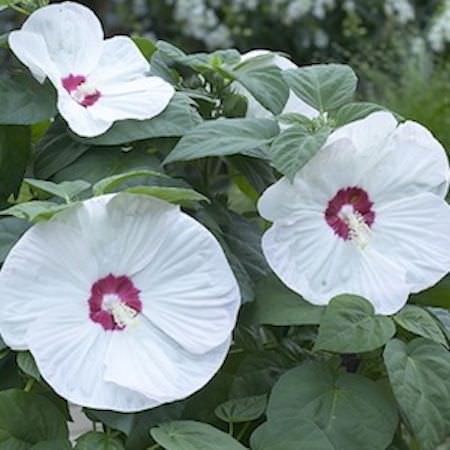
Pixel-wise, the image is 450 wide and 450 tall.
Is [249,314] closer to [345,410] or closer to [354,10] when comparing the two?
[345,410]

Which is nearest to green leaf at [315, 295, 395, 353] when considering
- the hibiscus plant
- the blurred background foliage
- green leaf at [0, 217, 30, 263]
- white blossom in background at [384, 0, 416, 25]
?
the hibiscus plant

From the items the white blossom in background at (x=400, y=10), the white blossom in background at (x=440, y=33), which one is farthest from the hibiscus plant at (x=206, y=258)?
the white blossom in background at (x=400, y=10)

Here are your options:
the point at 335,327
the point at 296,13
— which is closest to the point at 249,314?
the point at 335,327

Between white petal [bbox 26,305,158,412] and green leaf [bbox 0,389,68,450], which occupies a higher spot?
white petal [bbox 26,305,158,412]

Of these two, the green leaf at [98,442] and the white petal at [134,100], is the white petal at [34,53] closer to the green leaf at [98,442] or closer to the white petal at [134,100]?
the white petal at [134,100]

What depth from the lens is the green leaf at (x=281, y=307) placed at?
787mm

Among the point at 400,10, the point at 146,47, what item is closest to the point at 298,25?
the point at 400,10

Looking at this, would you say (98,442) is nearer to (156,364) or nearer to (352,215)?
(156,364)

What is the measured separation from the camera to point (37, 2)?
3.02 feet

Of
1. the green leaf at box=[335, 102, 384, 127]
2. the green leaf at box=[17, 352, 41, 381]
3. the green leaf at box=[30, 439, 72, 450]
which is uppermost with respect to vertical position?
the green leaf at box=[335, 102, 384, 127]

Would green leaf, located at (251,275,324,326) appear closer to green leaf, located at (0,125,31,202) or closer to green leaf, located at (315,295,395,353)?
green leaf, located at (315,295,395,353)

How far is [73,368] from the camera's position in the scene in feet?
2.37

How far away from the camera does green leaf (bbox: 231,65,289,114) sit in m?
0.86

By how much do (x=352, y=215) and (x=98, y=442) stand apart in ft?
0.74
